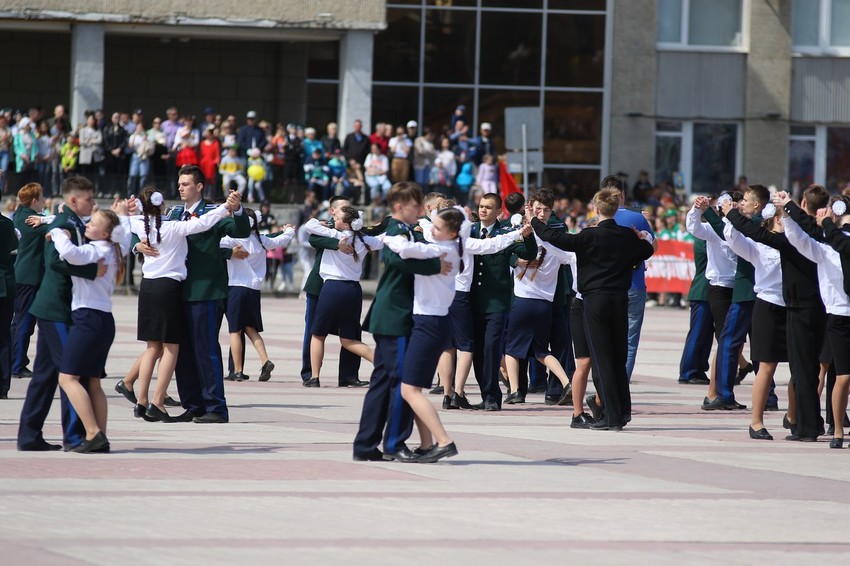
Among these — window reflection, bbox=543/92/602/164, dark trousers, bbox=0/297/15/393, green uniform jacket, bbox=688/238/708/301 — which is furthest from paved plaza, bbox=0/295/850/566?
window reflection, bbox=543/92/602/164

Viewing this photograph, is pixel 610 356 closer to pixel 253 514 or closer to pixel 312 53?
pixel 253 514

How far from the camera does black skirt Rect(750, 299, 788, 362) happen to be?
39.3 feet

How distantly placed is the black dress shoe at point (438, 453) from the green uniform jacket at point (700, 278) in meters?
6.82

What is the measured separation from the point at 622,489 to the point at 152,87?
31771 mm

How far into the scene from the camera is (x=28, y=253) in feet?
48.1

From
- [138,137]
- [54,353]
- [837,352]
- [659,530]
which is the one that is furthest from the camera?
[138,137]

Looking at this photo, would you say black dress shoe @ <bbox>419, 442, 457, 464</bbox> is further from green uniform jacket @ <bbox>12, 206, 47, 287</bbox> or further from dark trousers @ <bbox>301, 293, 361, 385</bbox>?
green uniform jacket @ <bbox>12, 206, 47, 287</bbox>

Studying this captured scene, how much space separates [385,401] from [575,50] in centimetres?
3148

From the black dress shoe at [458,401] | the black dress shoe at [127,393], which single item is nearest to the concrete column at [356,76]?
the black dress shoe at [458,401]

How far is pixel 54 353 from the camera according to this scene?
10.1 meters

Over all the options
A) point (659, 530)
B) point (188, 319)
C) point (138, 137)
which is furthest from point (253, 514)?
point (138, 137)

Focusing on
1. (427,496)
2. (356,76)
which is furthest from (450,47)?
(427,496)

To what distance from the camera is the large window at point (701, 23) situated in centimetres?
4072

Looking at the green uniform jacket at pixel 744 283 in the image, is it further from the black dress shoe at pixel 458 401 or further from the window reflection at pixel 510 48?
the window reflection at pixel 510 48
